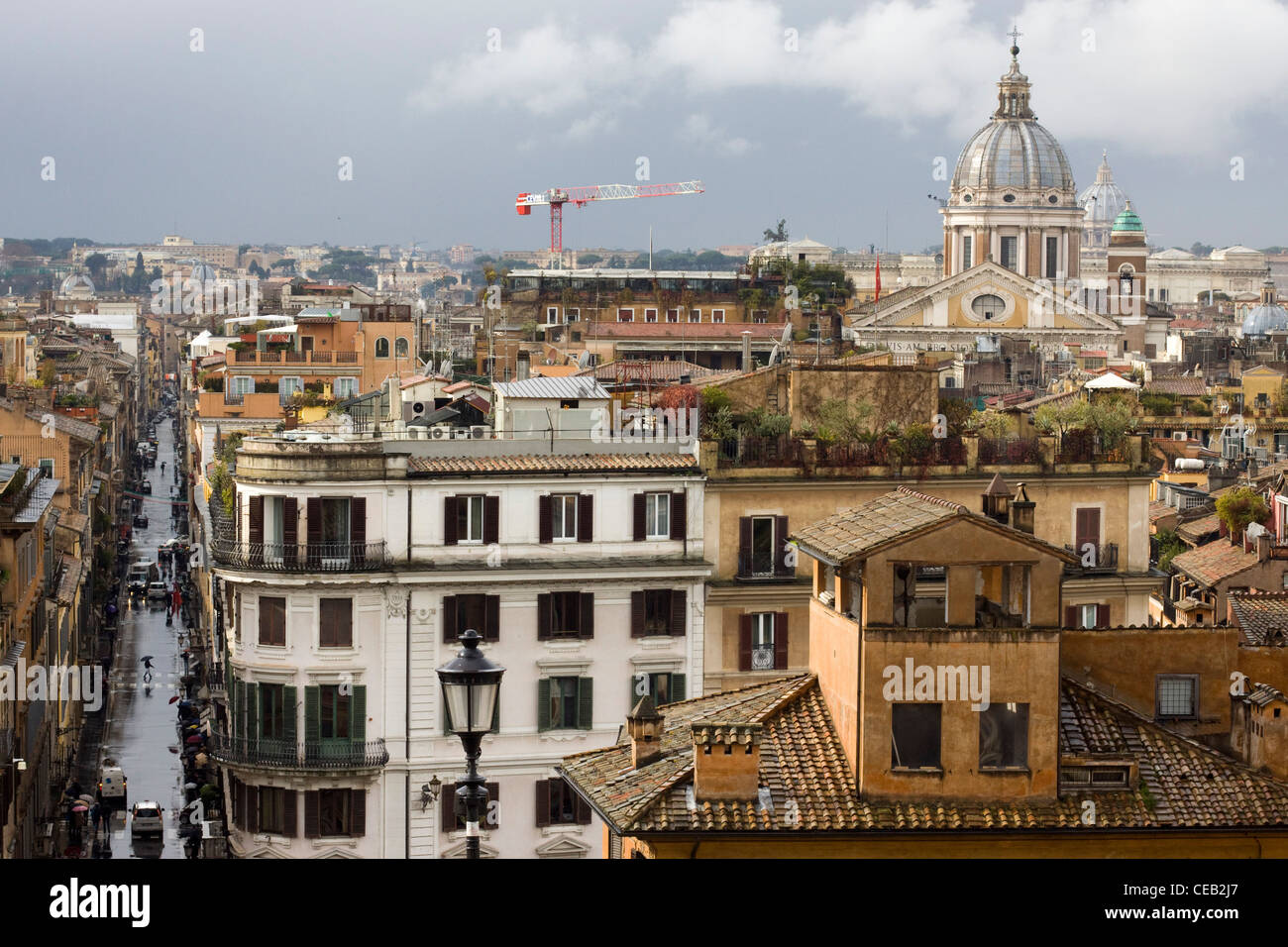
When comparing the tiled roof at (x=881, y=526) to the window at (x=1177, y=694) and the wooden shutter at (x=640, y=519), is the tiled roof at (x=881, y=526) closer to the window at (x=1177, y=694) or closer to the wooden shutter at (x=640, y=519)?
the window at (x=1177, y=694)

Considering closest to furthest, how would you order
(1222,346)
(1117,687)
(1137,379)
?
1. (1117,687)
2. (1137,379)
3. (1222,346)

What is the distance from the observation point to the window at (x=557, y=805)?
90.8 feet

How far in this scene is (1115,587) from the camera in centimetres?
3055

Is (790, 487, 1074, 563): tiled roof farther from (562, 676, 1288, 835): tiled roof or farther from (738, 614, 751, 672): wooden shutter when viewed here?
(738, 614, 751, 672): wooden shutter

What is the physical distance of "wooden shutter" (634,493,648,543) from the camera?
1144 inches

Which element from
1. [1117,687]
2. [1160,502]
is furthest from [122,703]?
[1117,687]

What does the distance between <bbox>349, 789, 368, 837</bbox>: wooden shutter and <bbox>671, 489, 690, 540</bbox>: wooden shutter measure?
504 centimetres

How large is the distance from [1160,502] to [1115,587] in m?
18.5

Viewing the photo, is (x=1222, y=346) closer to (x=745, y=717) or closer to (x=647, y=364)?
(x=647, y=364)

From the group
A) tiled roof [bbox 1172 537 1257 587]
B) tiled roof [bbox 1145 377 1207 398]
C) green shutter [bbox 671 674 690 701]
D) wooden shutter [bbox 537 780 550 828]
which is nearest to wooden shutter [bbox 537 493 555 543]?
green shutter [bbox 671 674 690 701]

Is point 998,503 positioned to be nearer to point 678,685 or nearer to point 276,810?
point 678,685

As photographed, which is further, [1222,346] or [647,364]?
[1222,346]

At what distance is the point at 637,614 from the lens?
2880 centimetres

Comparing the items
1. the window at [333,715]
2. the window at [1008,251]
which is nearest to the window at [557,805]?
the window at [333,715]
